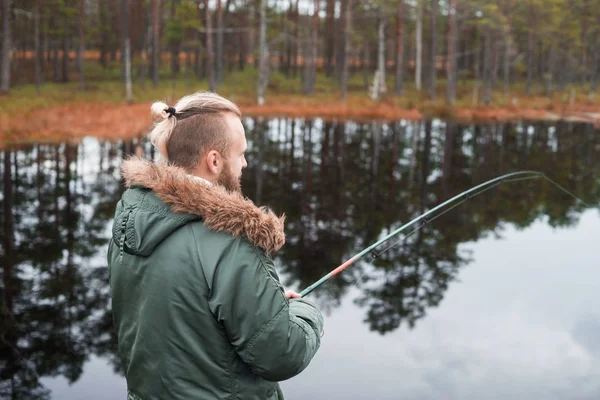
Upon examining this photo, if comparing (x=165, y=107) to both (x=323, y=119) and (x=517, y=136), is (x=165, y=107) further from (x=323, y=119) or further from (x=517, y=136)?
(x=323, y=119)

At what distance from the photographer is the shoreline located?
2089 centimetres

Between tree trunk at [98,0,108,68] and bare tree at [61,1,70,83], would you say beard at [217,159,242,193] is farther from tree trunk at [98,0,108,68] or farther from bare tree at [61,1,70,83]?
tree trunk at [98,0,108,68]

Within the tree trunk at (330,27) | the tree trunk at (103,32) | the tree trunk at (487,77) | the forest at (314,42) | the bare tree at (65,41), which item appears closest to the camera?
the forest at (314,42)

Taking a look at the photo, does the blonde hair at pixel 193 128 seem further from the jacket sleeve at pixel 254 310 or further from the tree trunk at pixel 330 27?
the tree trunk at pixel 330 27

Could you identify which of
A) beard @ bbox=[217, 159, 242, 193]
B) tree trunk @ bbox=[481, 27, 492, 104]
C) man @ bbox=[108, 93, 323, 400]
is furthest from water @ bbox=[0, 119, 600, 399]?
tree trunk @ bbox=[481, 27, 492, 104]

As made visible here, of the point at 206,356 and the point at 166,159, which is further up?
the point at 166,159

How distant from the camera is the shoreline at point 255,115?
20.9 metres

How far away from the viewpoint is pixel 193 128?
219cm

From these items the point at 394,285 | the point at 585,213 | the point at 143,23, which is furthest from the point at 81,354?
the point at 143,23

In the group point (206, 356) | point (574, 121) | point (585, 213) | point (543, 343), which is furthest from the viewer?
point (574, 121)

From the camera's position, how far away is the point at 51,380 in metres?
5.15

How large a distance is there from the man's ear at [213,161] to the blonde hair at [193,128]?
0.05 ft

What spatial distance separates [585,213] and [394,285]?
5795mm

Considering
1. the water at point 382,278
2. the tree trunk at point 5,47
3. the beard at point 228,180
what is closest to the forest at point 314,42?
the tree trunk at point 5,47
